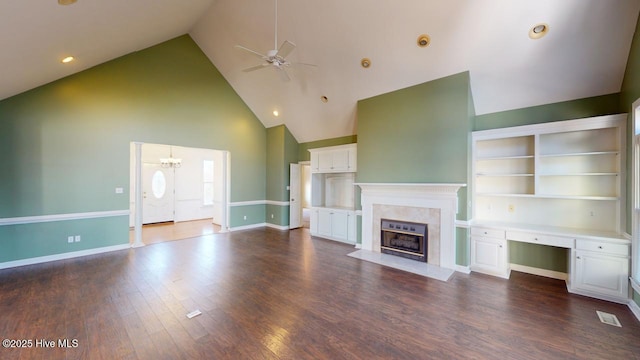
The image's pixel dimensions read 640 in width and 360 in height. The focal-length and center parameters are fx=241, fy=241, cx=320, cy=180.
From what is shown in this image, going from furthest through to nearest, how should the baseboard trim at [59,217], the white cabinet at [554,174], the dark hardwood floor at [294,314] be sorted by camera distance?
the baseboard trim at [59,217] → the white cabinet at [554,174] → the dark hardwood floor at [294,314]

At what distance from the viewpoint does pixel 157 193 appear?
840 centimetres

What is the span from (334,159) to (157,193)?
6478 mm

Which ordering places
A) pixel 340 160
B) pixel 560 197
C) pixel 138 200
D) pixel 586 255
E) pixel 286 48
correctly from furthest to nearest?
pixel 340 160
pixel 138 200
pixel 560 197
pixel 286 48
pixel 586 255

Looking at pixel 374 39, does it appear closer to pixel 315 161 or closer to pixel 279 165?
pixel 315 161

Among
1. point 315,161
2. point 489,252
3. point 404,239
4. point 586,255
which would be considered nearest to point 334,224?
point 315,161

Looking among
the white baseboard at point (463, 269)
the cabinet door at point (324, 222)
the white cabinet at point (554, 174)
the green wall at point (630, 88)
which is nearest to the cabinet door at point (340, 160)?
the cabinet door at point (324, 222)

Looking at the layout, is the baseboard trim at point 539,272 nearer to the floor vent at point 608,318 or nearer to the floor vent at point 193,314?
the floor vent at point 608,318

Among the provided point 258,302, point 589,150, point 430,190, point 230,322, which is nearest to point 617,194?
point 589,150

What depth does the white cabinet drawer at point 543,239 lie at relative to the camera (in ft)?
10.9

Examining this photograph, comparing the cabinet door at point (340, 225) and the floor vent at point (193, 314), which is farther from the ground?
the cabinet door at point (340, 225)

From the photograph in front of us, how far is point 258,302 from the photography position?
9.93ft

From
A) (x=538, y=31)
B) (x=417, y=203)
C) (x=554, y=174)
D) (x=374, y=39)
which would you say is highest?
(x=374, y=39)

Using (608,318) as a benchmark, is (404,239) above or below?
above

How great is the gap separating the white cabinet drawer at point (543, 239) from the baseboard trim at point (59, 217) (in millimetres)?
7355
